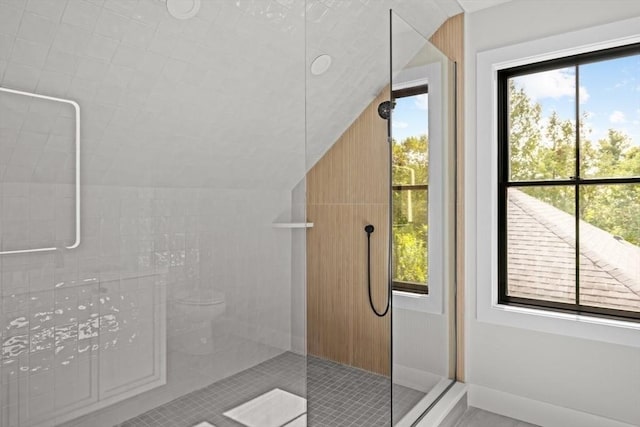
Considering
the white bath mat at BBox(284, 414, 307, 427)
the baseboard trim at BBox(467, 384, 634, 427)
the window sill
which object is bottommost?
the baseboard trim at BBox(467, 384, 634, 427)

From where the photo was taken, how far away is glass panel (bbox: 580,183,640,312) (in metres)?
2.16

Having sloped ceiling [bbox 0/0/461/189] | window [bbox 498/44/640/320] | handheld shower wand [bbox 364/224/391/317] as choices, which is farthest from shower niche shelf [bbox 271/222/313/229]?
window [bbox 498/44/640/320]

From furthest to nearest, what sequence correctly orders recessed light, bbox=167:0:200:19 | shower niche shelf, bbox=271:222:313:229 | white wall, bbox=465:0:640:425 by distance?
white wall, bbox=465:0:640:425 < shower niche shelf, bbox=271:222:313:229 < recessed light, bbox=167:0:200:19

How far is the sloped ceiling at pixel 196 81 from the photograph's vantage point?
3.04 ft

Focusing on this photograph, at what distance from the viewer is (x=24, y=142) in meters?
0.89

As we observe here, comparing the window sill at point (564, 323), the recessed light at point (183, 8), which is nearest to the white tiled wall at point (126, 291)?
the recessed light at point (183, 8)

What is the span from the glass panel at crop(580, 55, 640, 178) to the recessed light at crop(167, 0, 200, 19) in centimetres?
212

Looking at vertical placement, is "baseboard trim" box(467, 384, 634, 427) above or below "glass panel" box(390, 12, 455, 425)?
below

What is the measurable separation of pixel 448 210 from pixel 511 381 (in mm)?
1084

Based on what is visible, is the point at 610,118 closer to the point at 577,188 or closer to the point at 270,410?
the point at 577,188

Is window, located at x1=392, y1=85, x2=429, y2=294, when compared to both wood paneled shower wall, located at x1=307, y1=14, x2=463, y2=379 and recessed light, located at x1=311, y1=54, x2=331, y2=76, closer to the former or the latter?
wood paneled shower wall, located at x1=307, y1=14, x2=463, y2=379

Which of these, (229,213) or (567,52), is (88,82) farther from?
(567,52)

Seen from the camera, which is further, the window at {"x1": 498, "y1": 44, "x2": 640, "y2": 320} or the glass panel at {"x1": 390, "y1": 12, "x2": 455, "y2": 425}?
the window at {"x1": 498, "y1": 44, "x2": 640, "y2": 320}

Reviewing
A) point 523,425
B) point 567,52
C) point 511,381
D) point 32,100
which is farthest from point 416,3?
point 523,425
